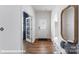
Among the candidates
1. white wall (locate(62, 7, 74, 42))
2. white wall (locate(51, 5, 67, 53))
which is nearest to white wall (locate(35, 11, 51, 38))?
white wall (locate(51, 5, 67, 53))

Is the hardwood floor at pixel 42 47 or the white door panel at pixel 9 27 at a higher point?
the white door panel at pixel 9 27

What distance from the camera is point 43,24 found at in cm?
96

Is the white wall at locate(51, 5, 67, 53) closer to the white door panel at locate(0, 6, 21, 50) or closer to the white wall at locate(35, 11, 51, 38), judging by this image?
the white wall at locate(35, 11, 51, 38)

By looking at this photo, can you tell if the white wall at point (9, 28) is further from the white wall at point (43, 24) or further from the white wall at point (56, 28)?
the white wall at point (56, 28)

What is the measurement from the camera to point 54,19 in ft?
3.17

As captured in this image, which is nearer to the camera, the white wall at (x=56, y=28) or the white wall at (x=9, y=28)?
the white wall at (x=9, y=28)

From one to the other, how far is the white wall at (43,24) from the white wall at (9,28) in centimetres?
21

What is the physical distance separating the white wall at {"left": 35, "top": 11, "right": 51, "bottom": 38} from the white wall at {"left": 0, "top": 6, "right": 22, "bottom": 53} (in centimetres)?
21

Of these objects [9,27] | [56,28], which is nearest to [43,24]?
[56,28]

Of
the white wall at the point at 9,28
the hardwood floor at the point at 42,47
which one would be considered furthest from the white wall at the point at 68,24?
the white wall at the point at 9,28

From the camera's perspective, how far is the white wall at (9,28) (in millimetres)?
720

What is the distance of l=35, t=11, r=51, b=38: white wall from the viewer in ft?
3.05

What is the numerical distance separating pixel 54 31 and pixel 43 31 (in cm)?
11

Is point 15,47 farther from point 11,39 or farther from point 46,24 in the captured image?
point 46,24
